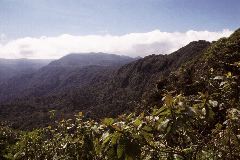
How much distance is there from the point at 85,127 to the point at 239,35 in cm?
3958

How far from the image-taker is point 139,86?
140750mm

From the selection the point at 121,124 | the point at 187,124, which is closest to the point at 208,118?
the point at 187,124

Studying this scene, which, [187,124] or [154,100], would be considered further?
[154,100]

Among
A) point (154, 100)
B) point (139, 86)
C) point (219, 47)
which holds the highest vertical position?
point (219, 47)

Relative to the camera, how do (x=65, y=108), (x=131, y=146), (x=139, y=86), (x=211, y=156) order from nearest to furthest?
(x=131, y=146), (x=211, y=156), (x=139, y=86), (x=65, y=108)

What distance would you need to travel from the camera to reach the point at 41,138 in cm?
655

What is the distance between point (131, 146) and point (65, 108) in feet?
540

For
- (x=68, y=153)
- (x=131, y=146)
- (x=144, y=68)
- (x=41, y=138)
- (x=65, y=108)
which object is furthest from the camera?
(x=65, y=108)

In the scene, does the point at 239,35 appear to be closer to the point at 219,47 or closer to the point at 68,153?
the point at 219,47

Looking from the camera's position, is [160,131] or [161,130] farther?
[160,131]

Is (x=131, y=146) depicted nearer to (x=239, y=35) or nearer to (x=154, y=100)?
(x=239, y=35)

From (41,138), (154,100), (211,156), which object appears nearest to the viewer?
(211,156)

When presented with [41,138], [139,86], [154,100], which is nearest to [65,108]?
[139,86]

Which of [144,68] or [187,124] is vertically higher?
[187,124]
